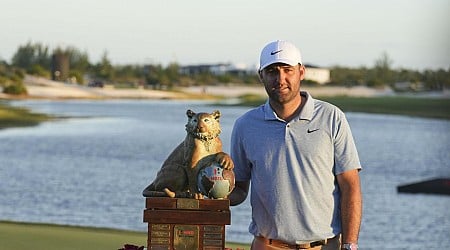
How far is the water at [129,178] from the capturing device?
53.6ft

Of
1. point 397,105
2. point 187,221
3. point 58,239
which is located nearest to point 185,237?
point 187,221

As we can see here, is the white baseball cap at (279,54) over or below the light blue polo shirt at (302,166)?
over

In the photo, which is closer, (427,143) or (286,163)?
(286,163)

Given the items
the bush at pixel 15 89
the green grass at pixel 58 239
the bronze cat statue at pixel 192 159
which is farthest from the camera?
the bush at pixel 15 89

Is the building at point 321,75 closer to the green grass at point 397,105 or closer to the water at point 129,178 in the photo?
the green grass at point 397,105

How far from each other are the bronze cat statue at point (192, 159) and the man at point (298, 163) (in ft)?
0.56

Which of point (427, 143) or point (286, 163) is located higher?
point (286, 163)

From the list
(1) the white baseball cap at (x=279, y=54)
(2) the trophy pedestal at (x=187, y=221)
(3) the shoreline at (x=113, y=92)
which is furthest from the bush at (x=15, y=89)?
(1) the white baseball cap at (x=279, y=54)

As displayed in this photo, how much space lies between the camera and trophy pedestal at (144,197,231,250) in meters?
4.07

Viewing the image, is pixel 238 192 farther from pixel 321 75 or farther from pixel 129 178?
pixel 321 75

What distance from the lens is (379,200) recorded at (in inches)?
888

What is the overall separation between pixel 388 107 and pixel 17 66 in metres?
30.6

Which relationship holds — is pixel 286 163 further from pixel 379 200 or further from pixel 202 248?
pixel 379 200

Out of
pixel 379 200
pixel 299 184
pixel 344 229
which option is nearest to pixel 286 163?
pixel 299 184
